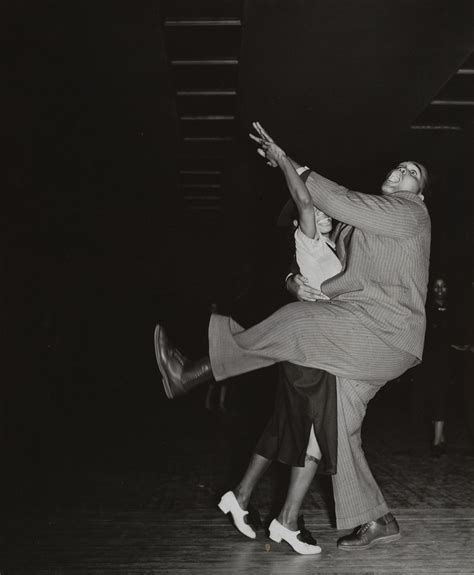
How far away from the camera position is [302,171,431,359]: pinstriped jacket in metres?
2.34

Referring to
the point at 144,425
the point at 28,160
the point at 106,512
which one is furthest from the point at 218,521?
the point at 28,160

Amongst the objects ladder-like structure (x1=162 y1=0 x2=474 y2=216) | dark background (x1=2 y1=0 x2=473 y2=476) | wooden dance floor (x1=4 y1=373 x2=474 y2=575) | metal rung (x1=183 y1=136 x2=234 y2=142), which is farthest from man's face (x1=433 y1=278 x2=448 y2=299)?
metal rung (x1=183 y1=136 x2=234 y2=142)

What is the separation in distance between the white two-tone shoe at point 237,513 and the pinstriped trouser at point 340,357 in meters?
0.39

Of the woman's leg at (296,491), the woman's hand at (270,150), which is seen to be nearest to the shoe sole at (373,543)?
the woman's leg at (296,491)

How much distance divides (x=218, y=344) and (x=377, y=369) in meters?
0.64

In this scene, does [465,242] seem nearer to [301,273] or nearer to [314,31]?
[314,31]

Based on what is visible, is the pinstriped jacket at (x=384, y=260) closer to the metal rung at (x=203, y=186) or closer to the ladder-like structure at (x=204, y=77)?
the ladder-like structure at (x=204, y=77)

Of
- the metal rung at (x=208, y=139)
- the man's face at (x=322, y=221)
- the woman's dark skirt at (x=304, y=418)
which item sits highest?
the metal rung at (x=208, y=139)

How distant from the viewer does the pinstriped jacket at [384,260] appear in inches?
92.3

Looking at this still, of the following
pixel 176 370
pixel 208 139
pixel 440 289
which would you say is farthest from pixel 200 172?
pixel 176 370

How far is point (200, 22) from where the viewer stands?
495cm

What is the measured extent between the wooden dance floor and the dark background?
0.27 metres

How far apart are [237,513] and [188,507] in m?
0.55

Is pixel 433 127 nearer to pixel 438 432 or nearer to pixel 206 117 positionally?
pixel 206 117
